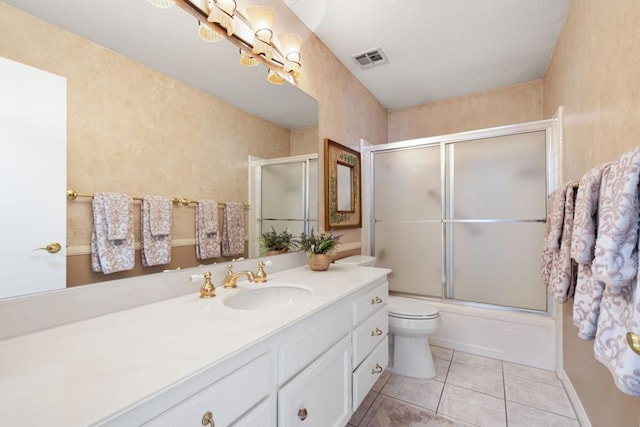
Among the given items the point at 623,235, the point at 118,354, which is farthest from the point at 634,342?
the point at 118,354

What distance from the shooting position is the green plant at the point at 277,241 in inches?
64.5

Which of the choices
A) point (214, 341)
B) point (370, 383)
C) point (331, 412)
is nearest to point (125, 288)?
point (214, 341)

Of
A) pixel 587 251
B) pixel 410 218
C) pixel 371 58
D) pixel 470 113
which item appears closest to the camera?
pixel 587 251

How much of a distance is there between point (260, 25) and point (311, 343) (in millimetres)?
1570

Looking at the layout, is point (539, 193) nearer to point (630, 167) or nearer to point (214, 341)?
point (630, 167)

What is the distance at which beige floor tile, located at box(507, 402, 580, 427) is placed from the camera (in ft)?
5.08

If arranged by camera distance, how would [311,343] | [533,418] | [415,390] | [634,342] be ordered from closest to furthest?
[634,342], [311,343], [533,418], [415,390]

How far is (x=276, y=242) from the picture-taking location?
68.2 inches

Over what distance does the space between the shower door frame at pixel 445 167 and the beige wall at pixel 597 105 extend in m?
0.23

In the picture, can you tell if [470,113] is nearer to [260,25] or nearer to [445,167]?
[445,167]

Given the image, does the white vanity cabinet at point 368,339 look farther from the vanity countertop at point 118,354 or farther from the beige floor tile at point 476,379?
the beige floor tile at point 476,379

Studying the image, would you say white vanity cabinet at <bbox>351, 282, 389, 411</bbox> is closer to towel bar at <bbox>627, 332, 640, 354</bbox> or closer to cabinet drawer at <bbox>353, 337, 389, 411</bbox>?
cabinet drawer at <bbox>353, 337, 389, 411</bbox>

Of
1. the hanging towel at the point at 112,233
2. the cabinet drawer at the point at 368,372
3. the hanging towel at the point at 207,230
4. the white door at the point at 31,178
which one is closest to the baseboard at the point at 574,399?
the cabinet drawer at the point at 368,372

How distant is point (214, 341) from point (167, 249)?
56 centimetres
